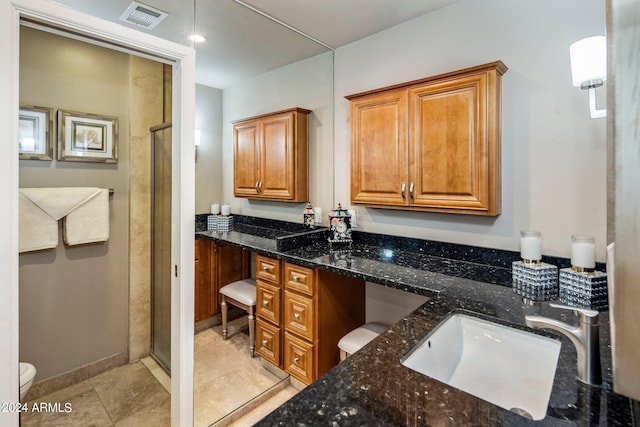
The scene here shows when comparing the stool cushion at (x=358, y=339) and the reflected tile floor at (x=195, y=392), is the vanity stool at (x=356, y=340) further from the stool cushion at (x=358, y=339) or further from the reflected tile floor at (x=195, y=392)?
the reflected tile floor at (x=195, y=392)

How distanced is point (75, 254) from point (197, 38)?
1.62 metres

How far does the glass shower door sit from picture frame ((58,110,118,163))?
0.30 metres

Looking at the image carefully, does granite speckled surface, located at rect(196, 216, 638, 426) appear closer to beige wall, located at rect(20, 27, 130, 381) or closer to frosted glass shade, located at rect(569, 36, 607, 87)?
frosted glass shade, located at rect(569, 36, 607, 87)

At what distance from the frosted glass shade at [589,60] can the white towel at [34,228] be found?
2.93 metres

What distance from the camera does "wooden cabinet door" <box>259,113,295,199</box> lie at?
2.52 meters

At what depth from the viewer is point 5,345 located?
124cm

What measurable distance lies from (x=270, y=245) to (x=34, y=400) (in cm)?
170

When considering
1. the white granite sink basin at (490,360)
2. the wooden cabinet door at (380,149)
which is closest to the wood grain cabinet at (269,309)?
the wooden cabinet door at (380,149)

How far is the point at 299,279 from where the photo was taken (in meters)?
2.09

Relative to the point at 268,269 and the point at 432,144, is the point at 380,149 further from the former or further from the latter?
the point at 268,269

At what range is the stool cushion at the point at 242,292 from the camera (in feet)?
7.55

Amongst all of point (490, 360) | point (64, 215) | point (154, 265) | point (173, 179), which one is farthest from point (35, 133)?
point (490, 360)

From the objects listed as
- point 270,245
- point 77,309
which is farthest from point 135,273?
point 270,245

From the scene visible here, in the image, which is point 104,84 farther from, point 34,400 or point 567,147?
point 567,147
